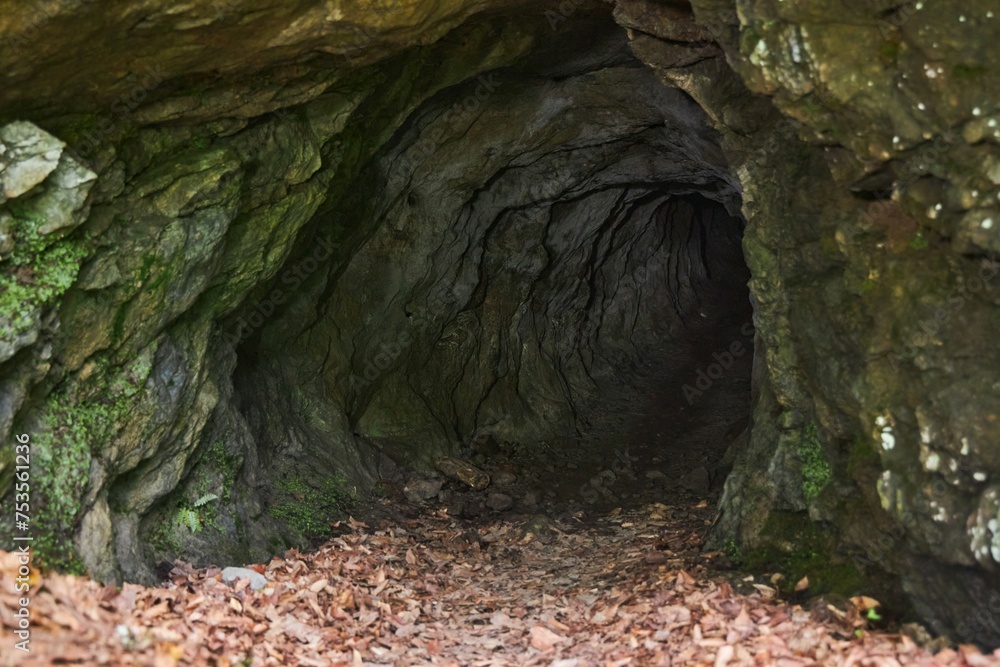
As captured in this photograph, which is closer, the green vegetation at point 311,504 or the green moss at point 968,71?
the green moss at point 968,71

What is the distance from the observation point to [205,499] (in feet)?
23.4

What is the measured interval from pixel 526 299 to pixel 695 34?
21.3 ft

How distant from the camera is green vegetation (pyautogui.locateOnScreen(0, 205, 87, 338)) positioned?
16.0ft

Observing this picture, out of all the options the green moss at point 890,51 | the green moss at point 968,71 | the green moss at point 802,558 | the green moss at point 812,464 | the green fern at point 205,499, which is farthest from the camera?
the green fern at point 205,499

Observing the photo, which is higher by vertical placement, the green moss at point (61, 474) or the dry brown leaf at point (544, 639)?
the green moss at point (61, 474)

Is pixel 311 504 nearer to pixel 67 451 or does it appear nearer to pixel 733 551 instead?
pixel 67 451

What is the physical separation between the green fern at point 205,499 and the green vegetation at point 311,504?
2.91 ft

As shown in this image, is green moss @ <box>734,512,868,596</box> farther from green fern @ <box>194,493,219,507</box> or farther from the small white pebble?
green fern @ <box>194,493,219,507</box>

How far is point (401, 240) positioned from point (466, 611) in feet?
17.1

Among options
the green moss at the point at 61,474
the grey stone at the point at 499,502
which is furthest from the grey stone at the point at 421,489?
the green moss at the point at 61,474

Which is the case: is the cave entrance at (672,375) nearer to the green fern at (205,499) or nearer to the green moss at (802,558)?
the green moss at (802,558)

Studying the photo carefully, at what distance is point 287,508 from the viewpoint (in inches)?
325

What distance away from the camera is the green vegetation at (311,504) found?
8.14m

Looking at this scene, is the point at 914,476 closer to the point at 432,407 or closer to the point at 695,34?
the point at 695,34
